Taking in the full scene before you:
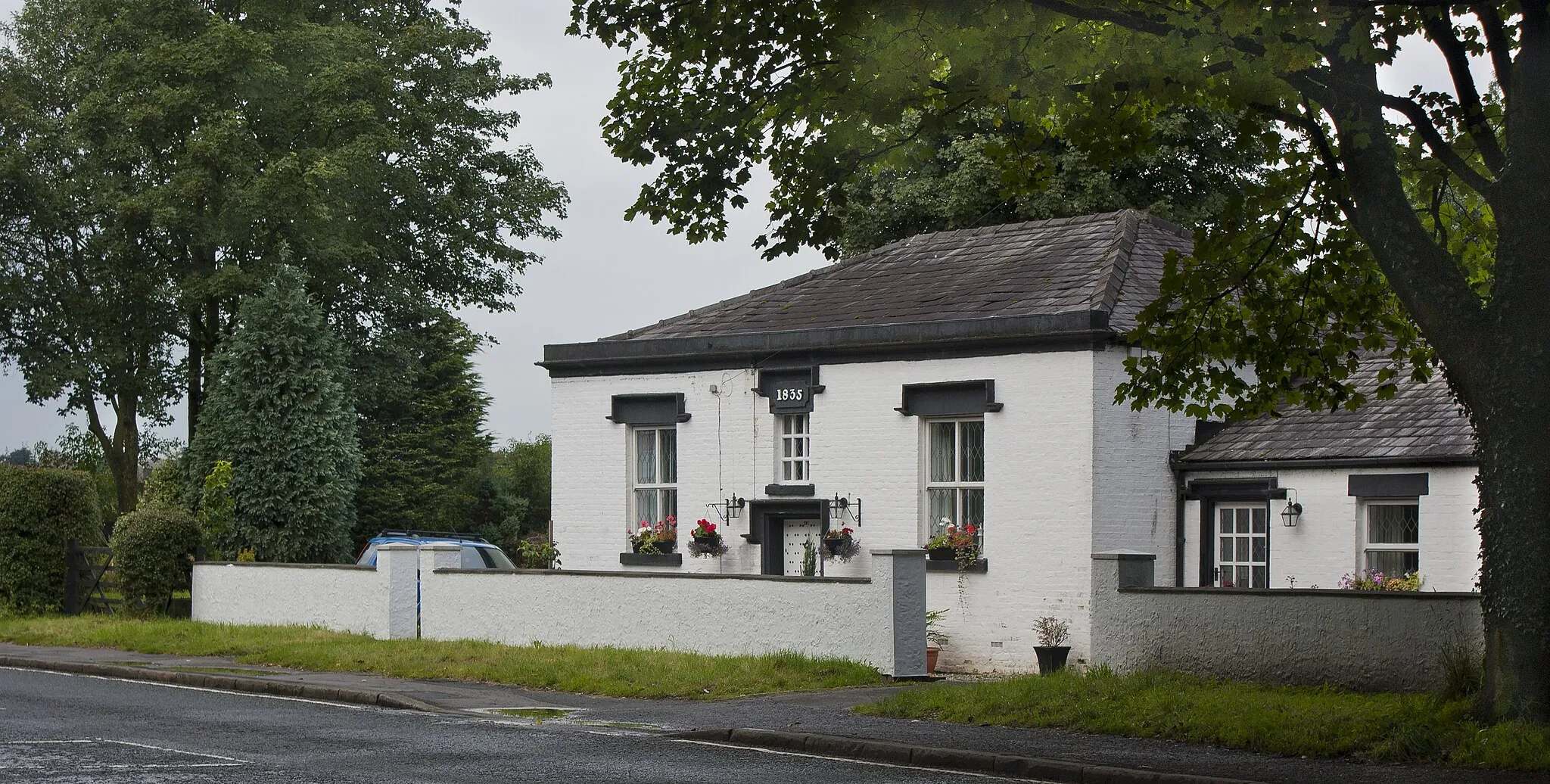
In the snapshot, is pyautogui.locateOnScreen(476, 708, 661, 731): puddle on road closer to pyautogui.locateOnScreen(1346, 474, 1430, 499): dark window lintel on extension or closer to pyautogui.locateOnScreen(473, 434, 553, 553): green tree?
pyautogui.locateOnScreen(1346, 474, 1430, 499): dark window lintel on extension

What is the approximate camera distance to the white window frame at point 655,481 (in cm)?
2462

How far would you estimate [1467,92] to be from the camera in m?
13.1

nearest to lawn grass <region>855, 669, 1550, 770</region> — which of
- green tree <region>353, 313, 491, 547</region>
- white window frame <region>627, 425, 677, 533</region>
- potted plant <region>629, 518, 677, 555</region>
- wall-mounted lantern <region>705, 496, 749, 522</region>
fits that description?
wall-mounted lantern <region>705, 496, 749, 522</region>

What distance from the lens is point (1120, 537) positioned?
68.6 ft

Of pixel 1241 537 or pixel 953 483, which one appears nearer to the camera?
pixel 1241 537

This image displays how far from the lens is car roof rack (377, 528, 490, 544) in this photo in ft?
133

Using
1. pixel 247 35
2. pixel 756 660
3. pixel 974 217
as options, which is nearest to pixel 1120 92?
pixel 756 660

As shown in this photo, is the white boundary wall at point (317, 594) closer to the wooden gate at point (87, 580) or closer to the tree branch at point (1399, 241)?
the wooden gate at point (87, 580)

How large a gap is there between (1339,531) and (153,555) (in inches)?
667

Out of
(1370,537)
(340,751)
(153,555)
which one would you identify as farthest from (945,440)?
(153,555)

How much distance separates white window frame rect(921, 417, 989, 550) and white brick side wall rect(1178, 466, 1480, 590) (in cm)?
242

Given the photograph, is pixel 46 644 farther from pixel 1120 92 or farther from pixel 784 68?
pixel 1120 92

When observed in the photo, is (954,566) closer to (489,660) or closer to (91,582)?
(489,660)

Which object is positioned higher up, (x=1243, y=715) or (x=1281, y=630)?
(x=1281, y=630)
